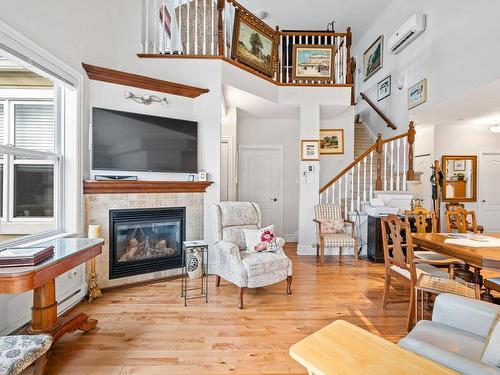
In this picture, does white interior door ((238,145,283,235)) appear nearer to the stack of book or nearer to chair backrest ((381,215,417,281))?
chair backrest ((381,215,417,281))

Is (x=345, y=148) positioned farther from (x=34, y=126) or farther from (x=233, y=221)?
(x=34, y=126)

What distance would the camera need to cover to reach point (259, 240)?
121 inches

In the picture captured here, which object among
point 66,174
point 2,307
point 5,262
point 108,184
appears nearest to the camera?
point 5,262

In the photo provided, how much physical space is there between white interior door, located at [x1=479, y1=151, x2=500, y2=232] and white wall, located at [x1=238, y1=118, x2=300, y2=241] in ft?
13.1

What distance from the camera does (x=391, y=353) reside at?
41.7 inches

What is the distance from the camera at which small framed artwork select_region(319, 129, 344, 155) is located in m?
5.58

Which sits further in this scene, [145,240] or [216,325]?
[145,240]

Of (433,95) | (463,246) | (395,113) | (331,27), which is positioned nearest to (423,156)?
(395,113)

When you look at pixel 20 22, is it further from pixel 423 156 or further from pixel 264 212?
pixel 423 156

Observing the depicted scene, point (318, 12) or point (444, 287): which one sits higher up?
point (318, 12)

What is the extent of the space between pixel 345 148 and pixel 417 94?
5.19ft

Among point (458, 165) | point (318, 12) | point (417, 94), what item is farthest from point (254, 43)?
point (458, 165)

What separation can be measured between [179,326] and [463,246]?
2570 mm

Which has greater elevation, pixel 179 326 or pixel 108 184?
pixel 108 184
